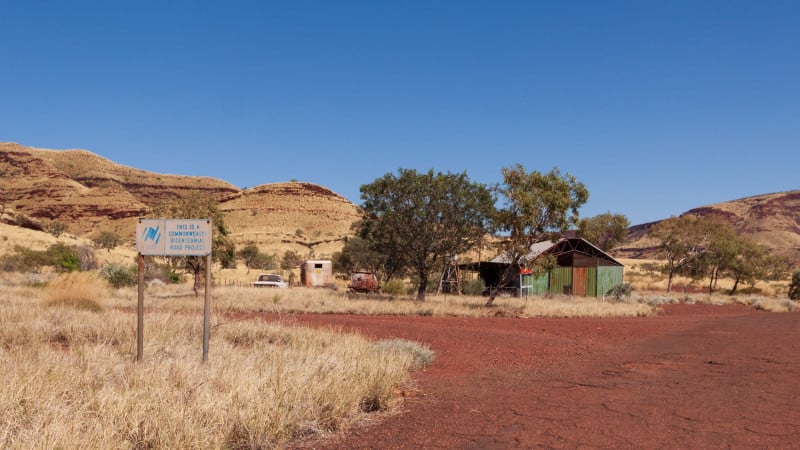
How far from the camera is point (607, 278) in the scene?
3744 cm

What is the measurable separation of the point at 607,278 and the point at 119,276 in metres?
30.2

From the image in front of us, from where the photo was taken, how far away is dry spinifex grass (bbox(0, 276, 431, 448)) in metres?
4.64

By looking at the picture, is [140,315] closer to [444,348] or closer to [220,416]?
[220,416]

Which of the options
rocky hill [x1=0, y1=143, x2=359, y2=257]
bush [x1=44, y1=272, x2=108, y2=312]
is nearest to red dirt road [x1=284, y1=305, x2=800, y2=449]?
bush [x1=44, y1=272, x2=108, y2=312]

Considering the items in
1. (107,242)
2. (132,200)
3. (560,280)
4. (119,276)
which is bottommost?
(560,280)

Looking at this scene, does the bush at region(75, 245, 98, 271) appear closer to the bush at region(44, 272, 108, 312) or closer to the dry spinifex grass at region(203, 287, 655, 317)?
the dry spinifex grass at region(203, 287, 655, 317)

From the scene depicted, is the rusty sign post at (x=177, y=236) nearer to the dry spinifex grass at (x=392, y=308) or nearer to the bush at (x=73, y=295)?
the bush at (x=73, y=295)

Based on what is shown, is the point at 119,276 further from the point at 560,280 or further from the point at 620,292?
the point at 620,292

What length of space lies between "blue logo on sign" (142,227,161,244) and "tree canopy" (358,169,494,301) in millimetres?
17265

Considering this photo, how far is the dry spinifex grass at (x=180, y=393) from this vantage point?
4.64 m

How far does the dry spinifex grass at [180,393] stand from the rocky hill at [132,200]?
6595 cm

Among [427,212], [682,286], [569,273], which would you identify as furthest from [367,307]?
[682,286]

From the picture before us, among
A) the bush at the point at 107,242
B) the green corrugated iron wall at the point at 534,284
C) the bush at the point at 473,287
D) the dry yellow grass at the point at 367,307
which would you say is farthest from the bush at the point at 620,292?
the bush at the point at 107,242

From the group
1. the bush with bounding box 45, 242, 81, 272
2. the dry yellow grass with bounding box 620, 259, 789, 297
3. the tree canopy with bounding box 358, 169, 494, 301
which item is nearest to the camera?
the tree canopy with bounding box 358, 169, 494, 301
